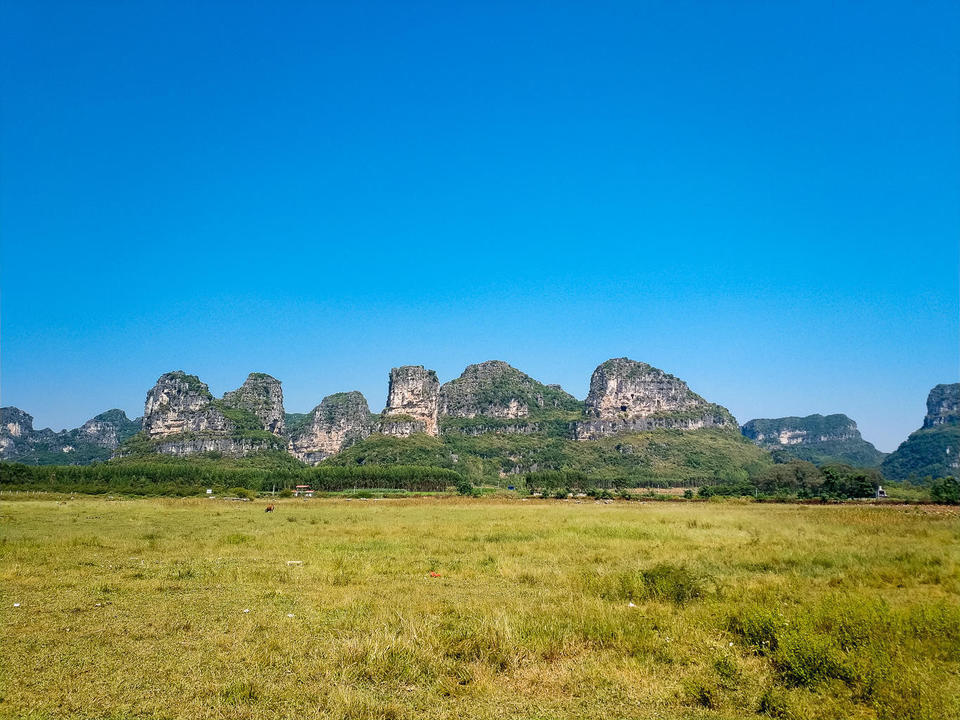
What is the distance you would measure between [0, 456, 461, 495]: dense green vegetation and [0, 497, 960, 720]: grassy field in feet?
236

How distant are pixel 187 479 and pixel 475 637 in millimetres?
98734

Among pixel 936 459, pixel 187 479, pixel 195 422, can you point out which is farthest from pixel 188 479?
pixel 936 459

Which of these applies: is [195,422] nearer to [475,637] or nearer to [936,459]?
[475,637]

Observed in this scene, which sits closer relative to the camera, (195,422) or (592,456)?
(195,422)

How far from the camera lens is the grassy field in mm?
7336

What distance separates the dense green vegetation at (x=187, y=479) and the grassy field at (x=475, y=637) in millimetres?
72029

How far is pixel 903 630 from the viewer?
945cm

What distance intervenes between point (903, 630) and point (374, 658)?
804cm

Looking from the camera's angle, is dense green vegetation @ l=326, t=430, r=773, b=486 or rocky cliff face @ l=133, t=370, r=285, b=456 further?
rocky cliff face @ l=133, t=370, r=285, b=456

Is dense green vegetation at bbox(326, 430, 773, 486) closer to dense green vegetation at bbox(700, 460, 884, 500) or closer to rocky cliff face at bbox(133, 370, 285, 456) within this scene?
rocky cliff face at bbox(133, 370, 285, 456)

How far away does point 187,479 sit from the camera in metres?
95.7

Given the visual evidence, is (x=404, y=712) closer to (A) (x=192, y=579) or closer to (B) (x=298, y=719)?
(B) (x=298, y=719)

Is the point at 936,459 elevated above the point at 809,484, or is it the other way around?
the point at 809,484

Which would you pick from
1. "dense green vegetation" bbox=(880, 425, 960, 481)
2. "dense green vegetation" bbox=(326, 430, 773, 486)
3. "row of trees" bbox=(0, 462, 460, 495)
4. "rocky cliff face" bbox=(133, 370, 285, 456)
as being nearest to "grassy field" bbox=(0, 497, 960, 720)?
"row of trees" bbox=(0, 462, 460, 495)
